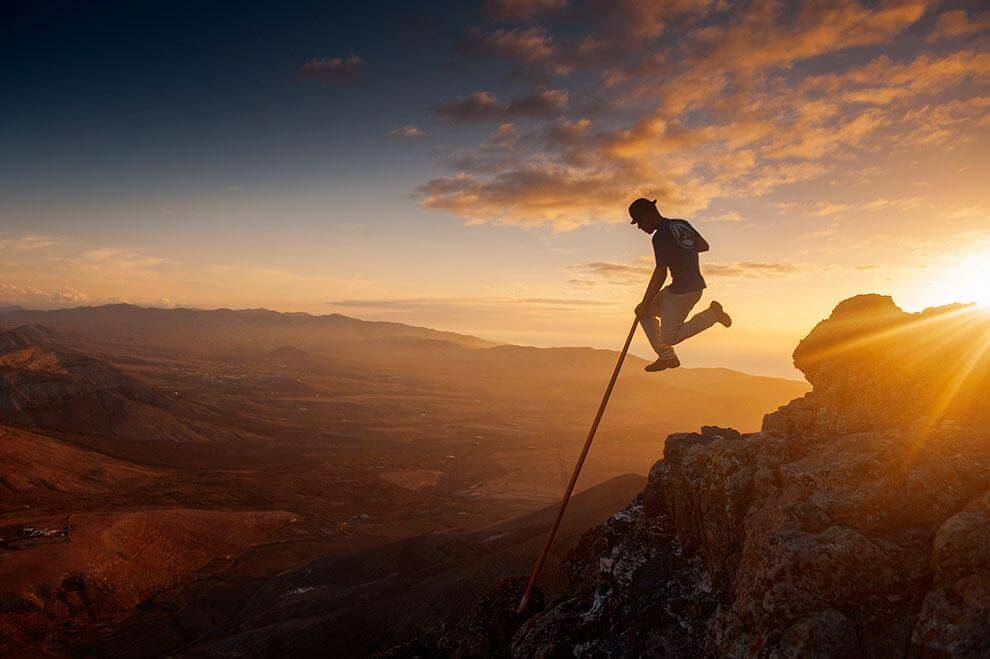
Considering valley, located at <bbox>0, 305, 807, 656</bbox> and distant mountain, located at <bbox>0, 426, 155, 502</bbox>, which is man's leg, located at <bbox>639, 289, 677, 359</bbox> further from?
distant mountain, located at <bbox>0, 426, 155, 502</bbox>

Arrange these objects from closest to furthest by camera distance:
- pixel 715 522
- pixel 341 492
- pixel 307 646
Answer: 1. pixel 715 522
2. pixel 307 646
3. pixel 341 492

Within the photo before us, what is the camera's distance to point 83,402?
89312 millimetres

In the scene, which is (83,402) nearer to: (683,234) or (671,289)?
(671,289)

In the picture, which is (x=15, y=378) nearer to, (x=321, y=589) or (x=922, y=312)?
(x=321, y=589)

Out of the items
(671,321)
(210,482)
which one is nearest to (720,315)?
(671,321)

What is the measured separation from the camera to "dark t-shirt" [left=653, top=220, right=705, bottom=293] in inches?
319

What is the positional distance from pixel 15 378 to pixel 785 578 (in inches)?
4754

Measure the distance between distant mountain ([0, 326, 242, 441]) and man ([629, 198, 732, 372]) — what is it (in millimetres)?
102387

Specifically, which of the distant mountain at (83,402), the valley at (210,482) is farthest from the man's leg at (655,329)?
the distant mountain at (83,402)

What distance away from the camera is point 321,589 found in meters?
36.1

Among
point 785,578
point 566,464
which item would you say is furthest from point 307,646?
point 566,464

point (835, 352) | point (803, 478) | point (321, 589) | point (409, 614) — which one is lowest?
point (321, 589)

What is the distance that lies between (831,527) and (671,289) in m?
4.18

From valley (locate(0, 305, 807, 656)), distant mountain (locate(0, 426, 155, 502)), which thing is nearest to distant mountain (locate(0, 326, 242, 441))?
valley (locate(0, 305, 807, 656))
